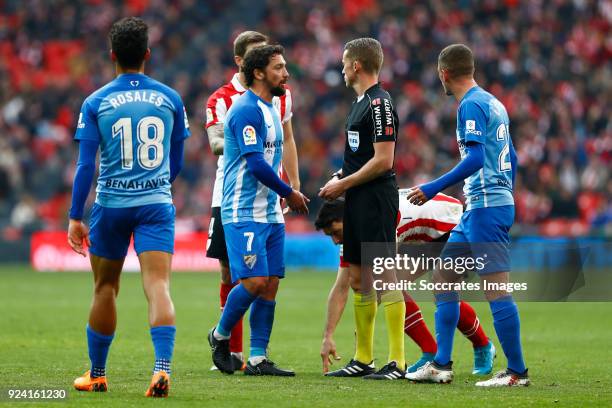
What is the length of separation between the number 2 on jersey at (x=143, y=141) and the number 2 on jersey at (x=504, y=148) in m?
2.51

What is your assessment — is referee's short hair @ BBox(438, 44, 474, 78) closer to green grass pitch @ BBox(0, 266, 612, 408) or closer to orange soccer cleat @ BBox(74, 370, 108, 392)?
green grass pitch @ BBox(0, 266, 612, 408)

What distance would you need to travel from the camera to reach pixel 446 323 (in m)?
8.63

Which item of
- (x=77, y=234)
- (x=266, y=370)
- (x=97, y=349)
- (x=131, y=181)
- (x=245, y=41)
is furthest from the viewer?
Answer: (x=245, y=41)

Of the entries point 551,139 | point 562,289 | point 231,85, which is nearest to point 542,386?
point 231,85

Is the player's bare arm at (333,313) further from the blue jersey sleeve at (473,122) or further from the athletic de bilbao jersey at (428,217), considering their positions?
the blue jersey sleeve at (473,122)

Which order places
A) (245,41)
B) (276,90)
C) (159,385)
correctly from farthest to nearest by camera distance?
(245,41)
(276,90)
(159,385)

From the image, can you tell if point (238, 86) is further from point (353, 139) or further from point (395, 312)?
point (395, 312)

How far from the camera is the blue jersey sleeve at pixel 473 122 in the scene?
8.25 meters

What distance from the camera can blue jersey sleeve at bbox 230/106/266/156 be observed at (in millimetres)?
8758

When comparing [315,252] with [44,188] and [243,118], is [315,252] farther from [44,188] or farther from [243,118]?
[243,118]

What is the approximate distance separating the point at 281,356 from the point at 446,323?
2.64 meters

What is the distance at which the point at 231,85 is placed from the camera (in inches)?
395

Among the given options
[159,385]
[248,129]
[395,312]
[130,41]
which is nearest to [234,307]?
[395,312]

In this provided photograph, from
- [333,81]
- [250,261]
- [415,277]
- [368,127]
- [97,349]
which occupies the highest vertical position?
[333,81]
